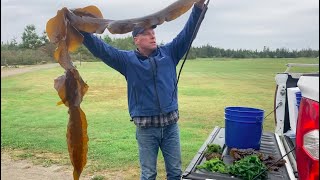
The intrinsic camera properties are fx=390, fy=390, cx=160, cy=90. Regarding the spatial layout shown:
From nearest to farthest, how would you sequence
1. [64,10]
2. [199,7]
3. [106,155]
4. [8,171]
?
[64,10], [199,7], [8,171], [106,155]

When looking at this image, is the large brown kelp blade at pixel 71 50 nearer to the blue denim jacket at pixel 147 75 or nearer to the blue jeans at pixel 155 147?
the blue denim jacket at pixel 147 75

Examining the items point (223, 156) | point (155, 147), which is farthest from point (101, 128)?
point (223, 156)

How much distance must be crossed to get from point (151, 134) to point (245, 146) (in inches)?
35.6

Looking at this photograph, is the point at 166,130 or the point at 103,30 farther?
the point at 166,130

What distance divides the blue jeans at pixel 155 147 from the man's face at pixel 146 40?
2.63ft

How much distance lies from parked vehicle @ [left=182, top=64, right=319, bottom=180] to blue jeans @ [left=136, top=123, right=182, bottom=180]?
0.33 metres

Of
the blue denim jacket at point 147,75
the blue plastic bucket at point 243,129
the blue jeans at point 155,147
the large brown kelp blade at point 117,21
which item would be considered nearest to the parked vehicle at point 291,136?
the blue plastic bucket at point 243,129

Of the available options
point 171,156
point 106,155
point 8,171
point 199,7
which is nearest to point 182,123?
point 106,155

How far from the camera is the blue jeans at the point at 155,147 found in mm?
3834

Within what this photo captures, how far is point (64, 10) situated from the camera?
3127 mm

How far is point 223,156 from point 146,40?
1300 millimetres

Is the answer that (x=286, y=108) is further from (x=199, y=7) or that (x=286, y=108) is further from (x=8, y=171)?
(x=8, y=171)

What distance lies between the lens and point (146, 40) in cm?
374

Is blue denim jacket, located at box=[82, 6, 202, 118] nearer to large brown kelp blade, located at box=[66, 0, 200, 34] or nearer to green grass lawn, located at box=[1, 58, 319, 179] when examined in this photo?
large brown kelp blade, located at box=[66, 0, 200, 34]
